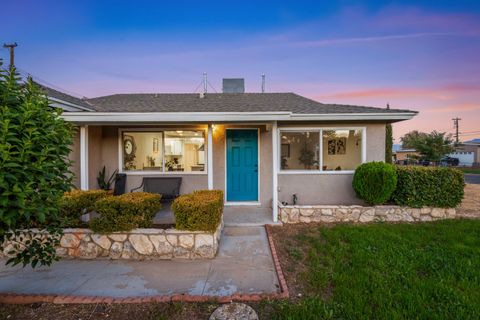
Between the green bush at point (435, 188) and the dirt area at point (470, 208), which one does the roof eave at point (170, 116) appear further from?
the dirt area at point (470, 208)

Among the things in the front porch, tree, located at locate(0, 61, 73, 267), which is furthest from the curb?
the front porch

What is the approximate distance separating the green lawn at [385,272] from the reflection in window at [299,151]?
7.57ft

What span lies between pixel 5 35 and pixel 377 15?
61.8 feet

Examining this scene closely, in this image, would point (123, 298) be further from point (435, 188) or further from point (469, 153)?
point (469, 153)

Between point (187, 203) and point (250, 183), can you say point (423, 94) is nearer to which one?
point (250, 183)

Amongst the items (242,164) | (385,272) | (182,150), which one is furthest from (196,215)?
(182,150)

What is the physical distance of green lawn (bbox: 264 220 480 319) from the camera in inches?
97.0

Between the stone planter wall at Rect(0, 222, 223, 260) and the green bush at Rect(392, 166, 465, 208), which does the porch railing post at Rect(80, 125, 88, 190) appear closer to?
the stone planter wall at Rect(0, 222, 223, 260)

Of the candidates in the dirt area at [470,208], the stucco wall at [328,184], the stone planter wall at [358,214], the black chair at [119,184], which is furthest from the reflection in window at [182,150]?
the dirt area at [470,208]

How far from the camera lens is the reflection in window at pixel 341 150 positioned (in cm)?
696

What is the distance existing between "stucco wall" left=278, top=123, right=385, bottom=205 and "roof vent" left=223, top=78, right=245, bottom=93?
15.4 feet

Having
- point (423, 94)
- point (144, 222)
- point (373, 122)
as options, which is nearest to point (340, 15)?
point (373, 122)

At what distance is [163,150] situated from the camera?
7133 millimetres

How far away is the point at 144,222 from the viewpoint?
407cm
